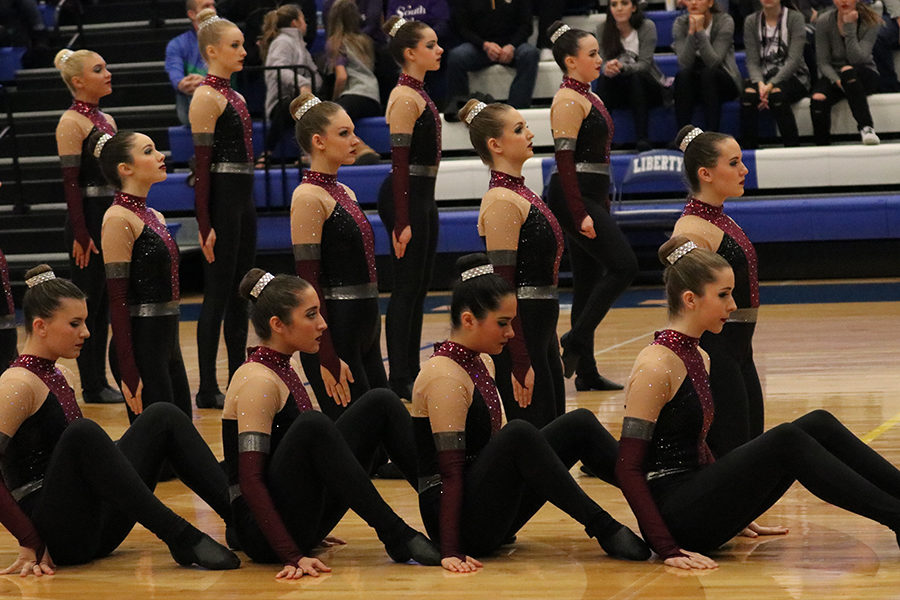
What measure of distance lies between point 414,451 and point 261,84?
6106 mm

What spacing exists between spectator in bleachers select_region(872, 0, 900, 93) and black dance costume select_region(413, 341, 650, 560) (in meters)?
5.62

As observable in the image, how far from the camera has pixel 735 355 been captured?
3510 millimetres

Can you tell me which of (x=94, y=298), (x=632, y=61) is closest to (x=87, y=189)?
(x=94, y=298)

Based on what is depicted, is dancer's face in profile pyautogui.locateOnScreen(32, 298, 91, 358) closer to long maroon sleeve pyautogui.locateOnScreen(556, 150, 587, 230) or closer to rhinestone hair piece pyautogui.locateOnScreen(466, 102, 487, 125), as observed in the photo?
rhinestone hair piece pyautogui.locateOnScreen(466, 102, 487, 125)

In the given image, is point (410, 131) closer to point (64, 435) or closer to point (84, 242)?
point (84, 242)

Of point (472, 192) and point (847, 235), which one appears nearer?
point (847, 235)

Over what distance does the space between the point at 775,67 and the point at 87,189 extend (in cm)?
443

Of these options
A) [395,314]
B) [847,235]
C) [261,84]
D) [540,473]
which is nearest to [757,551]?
[540,473]

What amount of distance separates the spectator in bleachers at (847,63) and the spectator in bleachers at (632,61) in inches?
37.0

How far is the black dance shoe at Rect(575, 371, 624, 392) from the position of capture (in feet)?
16.8

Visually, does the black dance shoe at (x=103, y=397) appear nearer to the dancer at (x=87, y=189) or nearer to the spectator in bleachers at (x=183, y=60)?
the dancer at (x=87, y=189)

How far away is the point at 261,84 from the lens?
900cm

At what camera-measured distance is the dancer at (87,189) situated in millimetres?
4977

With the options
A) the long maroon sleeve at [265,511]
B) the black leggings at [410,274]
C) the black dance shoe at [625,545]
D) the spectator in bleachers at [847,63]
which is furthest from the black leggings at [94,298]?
the spectator in bleachers at [847,63]
